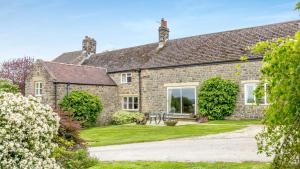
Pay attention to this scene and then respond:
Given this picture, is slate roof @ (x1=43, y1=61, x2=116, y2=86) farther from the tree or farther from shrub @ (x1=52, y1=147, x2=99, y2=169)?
the tree

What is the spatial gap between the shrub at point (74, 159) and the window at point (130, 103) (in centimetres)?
2086

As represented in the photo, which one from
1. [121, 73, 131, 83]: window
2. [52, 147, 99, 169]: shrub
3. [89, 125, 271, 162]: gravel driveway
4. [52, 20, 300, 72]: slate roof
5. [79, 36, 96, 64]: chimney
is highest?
[79, 36, 96, 64]: chimney

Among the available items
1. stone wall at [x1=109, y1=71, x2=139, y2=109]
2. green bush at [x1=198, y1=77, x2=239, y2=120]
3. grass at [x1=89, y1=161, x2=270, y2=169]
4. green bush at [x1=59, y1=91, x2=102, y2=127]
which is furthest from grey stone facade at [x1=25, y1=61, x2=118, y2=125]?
grass at [x1=89, y1=161, x2=270, y2=169]

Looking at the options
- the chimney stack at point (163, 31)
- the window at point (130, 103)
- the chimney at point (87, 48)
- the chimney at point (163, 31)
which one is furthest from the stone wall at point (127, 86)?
the chimney at point (87, 48)

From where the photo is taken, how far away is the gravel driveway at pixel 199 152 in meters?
10.7

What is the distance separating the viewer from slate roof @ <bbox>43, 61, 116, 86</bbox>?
27.4 metres

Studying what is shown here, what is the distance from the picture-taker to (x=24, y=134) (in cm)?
Answer: 670

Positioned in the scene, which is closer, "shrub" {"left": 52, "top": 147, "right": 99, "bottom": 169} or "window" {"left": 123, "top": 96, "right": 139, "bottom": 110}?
"shrub" {"left": 52, "top": 147, "right": 99, "bottom": 169}

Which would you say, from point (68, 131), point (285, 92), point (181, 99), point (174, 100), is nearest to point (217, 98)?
point (181, 99)

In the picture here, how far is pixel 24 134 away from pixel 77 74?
23.3m

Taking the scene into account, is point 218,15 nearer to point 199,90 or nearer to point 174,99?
point 199,90

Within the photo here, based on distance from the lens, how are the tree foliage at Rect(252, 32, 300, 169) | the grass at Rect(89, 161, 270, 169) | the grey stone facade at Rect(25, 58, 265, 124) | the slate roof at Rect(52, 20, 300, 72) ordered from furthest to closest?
1. the slate roof at Rect(52, 20, 300, 72)
2. the grey stone facade at Rect(25, 58, 265, 124)
3. the grass at Rect(89, 161, 270, 169)
4. the tree foliage at Rect(252, 32, 300, 169)

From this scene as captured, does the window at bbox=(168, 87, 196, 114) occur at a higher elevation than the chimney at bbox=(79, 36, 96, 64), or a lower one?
lower

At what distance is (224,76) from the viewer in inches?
989
